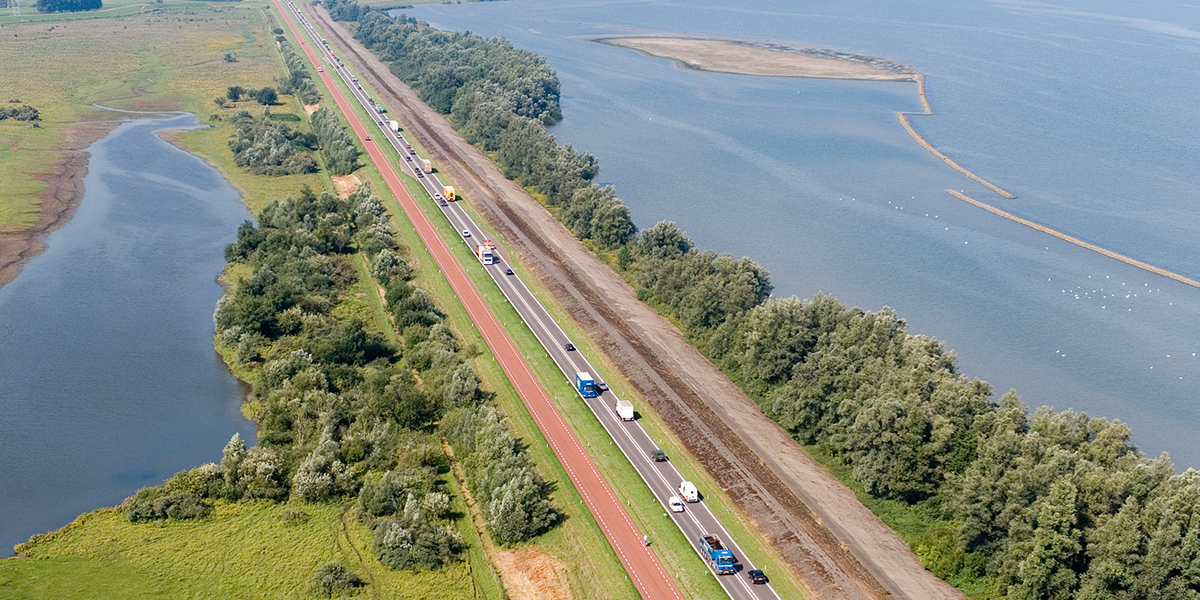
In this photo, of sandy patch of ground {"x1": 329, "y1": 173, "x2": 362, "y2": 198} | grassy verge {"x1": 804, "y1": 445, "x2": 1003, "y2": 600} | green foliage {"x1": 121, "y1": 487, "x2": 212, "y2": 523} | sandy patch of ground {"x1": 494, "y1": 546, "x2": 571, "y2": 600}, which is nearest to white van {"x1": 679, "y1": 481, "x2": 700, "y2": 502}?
sandy patch of ground {"x1": 494, "y1": 546, "x2": 571, "y2": 600}

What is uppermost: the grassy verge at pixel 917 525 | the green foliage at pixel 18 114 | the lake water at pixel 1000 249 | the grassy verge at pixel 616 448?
the lake water at pixel 1000 249

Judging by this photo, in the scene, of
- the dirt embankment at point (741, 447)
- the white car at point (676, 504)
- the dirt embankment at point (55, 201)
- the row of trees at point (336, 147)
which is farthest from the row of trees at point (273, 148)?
the white car at point (676, 504)

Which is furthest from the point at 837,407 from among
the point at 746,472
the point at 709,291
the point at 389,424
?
the point at 389,424

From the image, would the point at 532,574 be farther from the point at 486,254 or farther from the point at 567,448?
the point at 486,254

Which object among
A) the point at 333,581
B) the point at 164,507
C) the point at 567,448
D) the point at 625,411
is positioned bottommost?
the point at 164,507

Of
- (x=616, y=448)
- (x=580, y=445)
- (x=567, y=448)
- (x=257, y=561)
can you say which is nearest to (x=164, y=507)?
(x=257, y=561)

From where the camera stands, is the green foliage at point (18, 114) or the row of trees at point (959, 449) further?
the green foliage at point (18, 114)

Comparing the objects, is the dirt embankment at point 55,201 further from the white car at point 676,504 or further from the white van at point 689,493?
the white van at point 689,493

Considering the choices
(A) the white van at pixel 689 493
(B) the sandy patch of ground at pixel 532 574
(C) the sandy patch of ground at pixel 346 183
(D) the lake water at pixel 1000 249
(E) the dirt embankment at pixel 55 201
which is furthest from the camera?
(C) the sandy patch of ground at pixel 346 183
